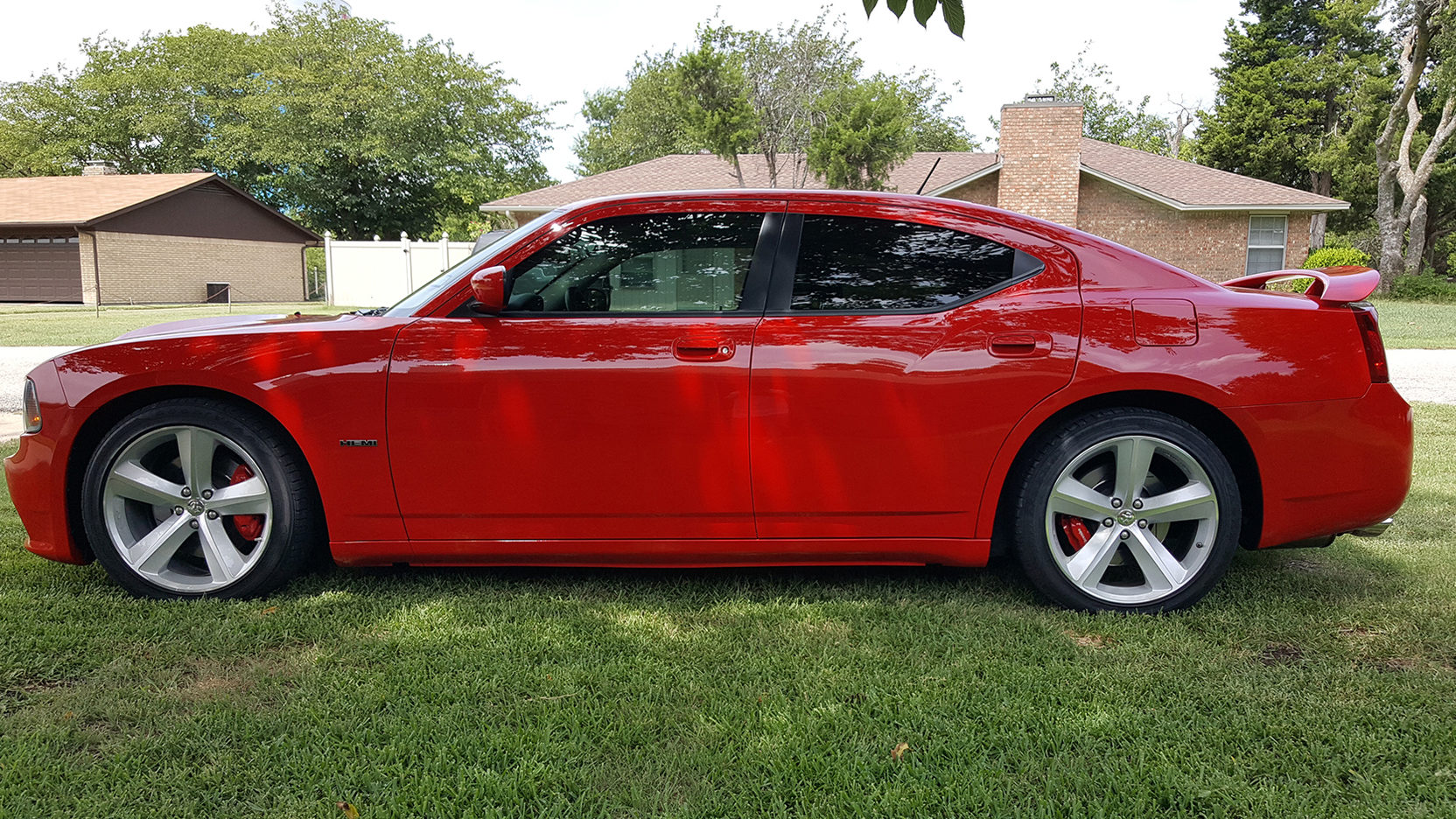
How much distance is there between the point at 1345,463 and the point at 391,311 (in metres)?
3.37

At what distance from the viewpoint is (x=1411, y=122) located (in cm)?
2961

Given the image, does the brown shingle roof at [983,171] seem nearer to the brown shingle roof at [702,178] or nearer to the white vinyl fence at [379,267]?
the brown shingle roof at [702,178]

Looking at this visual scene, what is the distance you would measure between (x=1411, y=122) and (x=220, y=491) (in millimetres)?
37051

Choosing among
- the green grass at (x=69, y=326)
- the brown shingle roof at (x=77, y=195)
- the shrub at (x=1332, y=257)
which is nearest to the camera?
the green grass at (x=69, y=326)

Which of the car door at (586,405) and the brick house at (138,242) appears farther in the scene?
the brick house at (138,242)

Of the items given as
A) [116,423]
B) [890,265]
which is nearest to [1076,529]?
[890,265]

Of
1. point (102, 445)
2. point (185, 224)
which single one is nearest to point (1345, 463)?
point (102, 445)

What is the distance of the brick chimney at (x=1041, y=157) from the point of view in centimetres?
2055

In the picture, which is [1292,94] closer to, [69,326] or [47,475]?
[69,326]

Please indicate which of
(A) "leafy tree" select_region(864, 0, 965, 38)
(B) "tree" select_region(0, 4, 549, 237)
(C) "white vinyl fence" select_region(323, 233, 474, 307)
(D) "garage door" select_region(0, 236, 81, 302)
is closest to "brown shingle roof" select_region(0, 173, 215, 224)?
(D) "garage door" select_region(0, 236, 81, 302)

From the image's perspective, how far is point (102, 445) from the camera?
3.18 metres

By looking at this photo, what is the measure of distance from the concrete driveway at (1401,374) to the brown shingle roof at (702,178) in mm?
10886

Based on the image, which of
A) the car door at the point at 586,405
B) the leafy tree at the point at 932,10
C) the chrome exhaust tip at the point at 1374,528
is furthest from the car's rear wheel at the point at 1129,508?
the leafy tree at the point at 932,10

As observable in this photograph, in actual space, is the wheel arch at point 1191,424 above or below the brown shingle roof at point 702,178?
Answer: below
